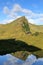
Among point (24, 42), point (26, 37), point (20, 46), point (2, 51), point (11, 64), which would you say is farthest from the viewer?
point (26, 37)

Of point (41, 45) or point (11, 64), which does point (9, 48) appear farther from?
point (11, 64)

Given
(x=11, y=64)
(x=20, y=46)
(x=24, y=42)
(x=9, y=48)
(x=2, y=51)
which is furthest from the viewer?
(x=24, y=42)

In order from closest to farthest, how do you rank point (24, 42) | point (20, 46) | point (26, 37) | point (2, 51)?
point (2, 51) < point (20, 46) < point (24, 42) < point (26, 37)

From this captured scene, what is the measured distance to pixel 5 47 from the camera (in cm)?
12744

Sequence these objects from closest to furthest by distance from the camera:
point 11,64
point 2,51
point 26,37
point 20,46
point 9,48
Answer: point 11,64, point 2,51, point 9,48, point 20,46, point 26,37

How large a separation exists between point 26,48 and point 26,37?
117 ft

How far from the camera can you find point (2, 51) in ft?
386

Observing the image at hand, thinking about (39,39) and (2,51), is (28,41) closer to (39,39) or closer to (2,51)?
(39,39)

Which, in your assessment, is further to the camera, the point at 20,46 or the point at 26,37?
the point at 26,37

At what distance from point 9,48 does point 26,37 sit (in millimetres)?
40619

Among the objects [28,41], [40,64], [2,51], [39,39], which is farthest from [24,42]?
[40,64]

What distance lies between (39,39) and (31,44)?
15.3 m

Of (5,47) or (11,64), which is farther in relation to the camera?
(5,47)

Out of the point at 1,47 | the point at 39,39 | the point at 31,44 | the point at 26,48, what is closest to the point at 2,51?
the point at 1,47
